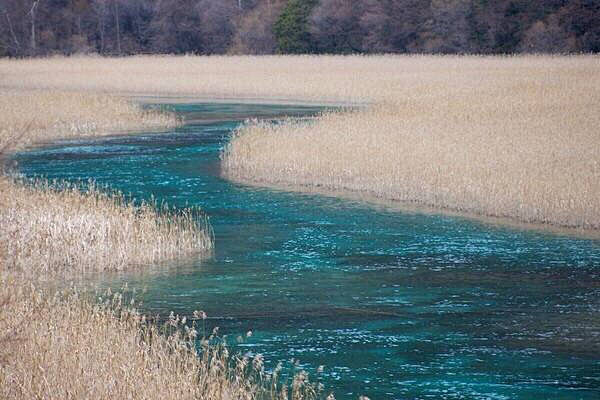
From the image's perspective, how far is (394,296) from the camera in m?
11.4

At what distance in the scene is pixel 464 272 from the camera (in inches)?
492

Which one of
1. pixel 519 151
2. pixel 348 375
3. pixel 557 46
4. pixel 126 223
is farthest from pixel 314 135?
pixel 557 46

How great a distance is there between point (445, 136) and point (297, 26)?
45.9 meters

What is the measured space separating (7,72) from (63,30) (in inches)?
1223

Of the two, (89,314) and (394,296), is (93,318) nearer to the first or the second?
(89,314)

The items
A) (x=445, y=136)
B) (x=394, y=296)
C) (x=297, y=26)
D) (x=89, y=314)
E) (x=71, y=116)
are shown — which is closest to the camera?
(x=89, y=314)

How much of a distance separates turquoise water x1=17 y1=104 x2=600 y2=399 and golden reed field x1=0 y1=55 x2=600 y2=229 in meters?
1.07

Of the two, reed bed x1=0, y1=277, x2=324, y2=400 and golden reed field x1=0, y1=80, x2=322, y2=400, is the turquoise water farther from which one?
reed bed x1=0, y1=277, x2=324, y2=400

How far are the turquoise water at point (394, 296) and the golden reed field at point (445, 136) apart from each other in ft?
3.51

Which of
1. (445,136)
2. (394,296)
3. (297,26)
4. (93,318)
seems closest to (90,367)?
(93,318)

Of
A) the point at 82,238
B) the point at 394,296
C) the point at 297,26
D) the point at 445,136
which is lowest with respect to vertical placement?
the point at 394,296

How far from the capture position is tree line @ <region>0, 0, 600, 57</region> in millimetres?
54781

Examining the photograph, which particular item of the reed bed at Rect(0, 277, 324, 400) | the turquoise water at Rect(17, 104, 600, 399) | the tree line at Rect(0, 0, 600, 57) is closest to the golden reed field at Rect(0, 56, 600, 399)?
the reed bed at Rect(0, 277, 324, 400)

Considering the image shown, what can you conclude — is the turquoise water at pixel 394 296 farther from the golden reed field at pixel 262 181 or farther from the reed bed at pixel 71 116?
the reed bed at pixel 71 116
